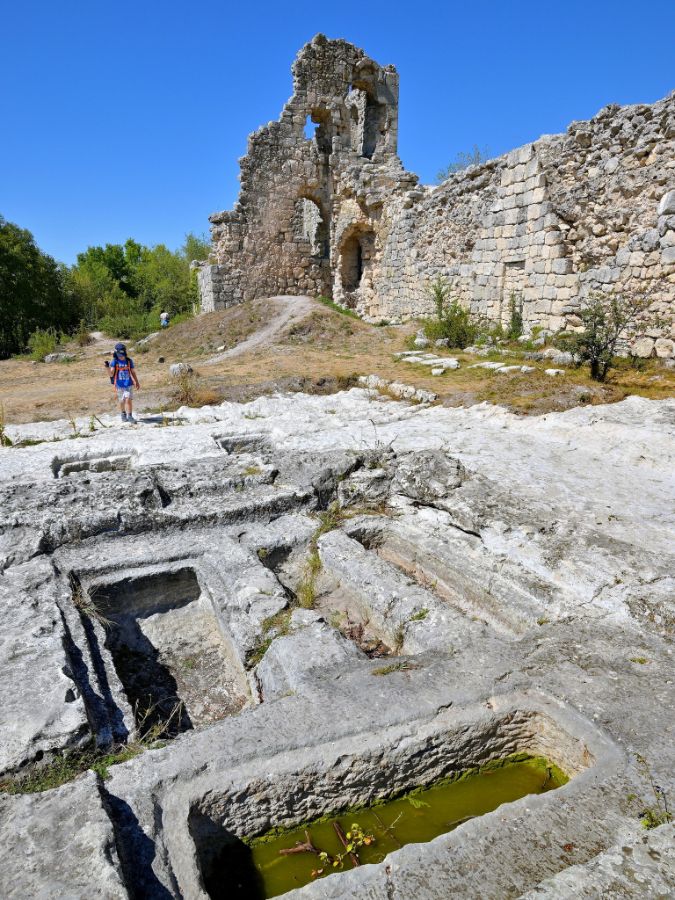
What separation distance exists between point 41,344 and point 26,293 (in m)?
6.02

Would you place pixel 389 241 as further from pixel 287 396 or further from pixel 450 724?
pixel 450 724

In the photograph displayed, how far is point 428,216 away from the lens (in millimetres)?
16500

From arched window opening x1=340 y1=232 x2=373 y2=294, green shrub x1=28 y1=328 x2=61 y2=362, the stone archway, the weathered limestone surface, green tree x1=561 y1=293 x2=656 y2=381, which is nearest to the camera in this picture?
the weathered limestone surface

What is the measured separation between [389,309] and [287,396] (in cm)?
1136

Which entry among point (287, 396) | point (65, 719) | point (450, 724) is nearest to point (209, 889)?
point (65, 719)

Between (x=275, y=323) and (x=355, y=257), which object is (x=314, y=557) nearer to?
(x=275, y=323)

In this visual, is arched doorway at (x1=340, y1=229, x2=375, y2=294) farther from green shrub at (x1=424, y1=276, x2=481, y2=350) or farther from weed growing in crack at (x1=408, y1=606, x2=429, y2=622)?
weed growing in crack at (x1=408, y1=606, x2=429, y2=622)

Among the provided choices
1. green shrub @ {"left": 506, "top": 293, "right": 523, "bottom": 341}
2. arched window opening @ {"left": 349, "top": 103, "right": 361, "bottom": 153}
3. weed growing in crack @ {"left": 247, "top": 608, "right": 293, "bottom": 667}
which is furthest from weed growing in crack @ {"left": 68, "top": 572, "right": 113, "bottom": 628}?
arched window opening @ {"left": 349, "top": 103, "right": 361, "bottom": 153}

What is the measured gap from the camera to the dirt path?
15.5 m

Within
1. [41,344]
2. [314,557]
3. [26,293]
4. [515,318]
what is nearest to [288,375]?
[515,318]

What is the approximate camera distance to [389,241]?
18.8 m

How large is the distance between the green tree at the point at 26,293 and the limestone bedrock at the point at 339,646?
20.1 meters

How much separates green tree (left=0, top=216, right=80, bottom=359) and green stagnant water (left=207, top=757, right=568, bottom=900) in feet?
75.3

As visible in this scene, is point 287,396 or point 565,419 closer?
point 565,419
